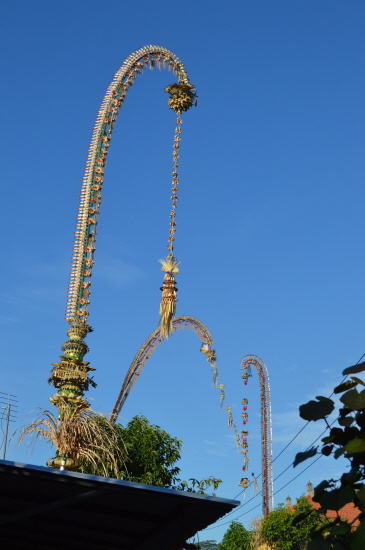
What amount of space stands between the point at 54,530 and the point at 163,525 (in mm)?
1522

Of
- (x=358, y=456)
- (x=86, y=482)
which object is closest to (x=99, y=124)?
(x=86, y=482)

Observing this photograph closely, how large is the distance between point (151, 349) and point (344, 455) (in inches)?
1139

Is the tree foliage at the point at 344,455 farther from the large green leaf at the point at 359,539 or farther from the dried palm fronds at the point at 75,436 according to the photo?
the dried palm fronds at the point at 75,436

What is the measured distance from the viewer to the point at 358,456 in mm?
2984

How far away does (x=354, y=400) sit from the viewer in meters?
2.91

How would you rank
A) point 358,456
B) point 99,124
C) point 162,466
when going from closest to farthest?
1. point 358,456
2. point 99,124
3. point 162,466

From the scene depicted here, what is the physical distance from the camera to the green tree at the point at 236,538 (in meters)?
41.1

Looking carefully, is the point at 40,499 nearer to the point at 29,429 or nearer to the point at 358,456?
the point at 358,456

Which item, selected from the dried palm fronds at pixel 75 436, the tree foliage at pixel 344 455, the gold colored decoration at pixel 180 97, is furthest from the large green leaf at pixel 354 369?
the gold colored decoration at pixel 180 97

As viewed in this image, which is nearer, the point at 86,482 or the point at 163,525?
the point at 86,482

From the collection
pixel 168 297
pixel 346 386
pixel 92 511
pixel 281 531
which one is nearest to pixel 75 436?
pixel 168 297

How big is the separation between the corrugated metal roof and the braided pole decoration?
829cm

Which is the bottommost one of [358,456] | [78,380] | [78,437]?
[358,456]

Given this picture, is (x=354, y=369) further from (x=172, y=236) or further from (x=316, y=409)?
(x=172, y=236)
